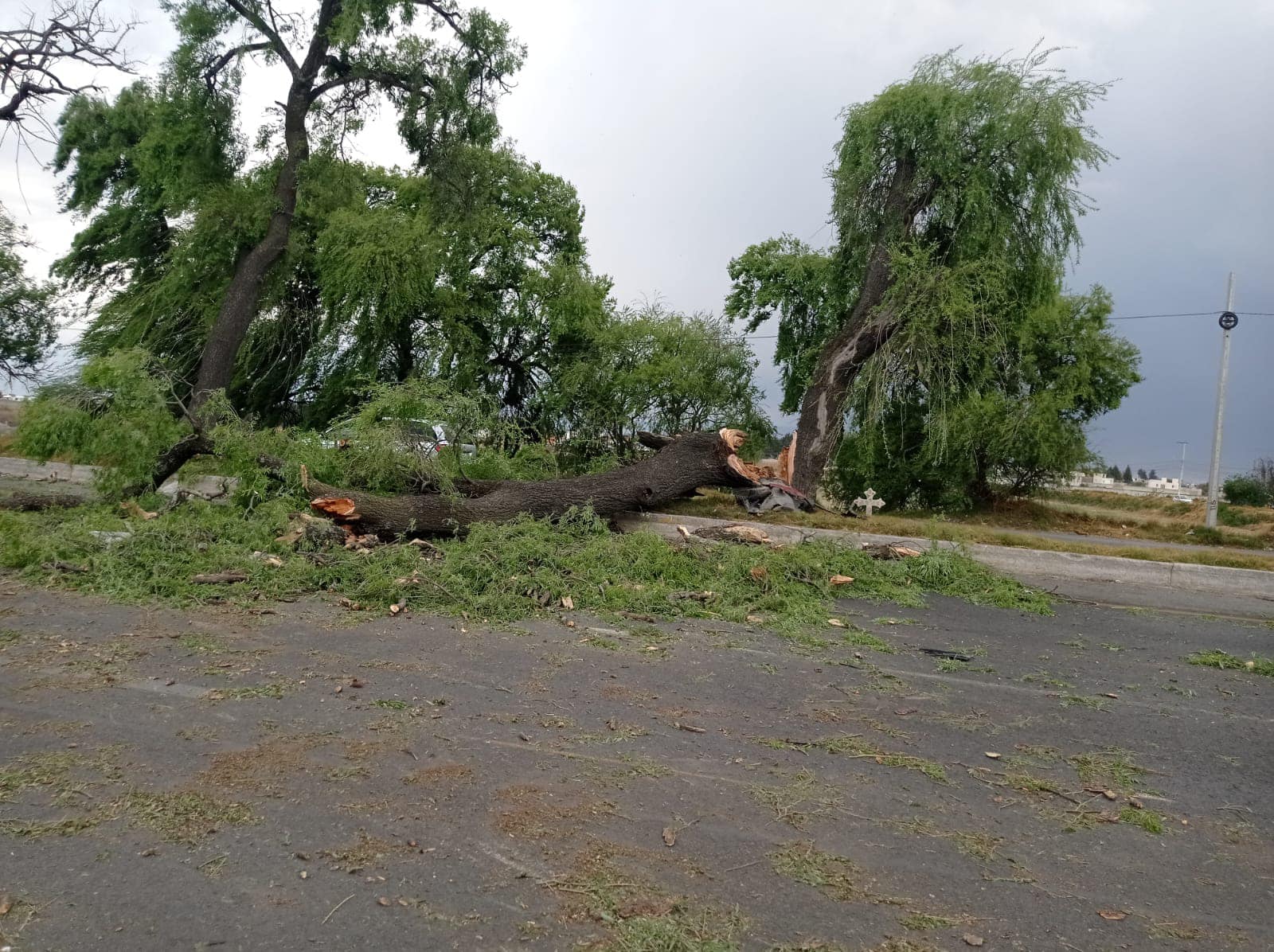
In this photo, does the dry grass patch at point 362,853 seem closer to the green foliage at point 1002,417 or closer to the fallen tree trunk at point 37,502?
the fallen tree trunk at point 37,502

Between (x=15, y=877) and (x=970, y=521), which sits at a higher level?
(x=970, y=521)

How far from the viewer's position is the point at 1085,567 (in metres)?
10.6

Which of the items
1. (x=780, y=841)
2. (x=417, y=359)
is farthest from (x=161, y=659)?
(x=417, y=359)

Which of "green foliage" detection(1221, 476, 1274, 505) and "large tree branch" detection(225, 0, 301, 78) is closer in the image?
"large tree branch" detection(225, 0, 301, 78)

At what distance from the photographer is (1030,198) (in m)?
15.3

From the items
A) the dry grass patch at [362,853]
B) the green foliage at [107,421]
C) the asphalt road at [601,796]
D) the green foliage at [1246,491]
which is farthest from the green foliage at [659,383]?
the green foliage at [1246,491]

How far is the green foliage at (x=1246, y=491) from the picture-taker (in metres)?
28.4

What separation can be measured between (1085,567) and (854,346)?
6.36m

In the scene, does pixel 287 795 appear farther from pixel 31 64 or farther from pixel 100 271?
pixel 100 271

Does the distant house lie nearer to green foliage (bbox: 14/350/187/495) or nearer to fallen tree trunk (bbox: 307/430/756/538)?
fallen tree trunk (bbox: 307/430/756/538)

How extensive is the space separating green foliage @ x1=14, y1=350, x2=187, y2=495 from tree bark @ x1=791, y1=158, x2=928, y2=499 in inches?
385

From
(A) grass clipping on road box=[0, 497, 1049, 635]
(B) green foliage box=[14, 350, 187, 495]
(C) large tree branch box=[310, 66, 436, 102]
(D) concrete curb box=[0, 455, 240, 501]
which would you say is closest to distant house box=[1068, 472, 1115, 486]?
(A) grass clipping on road box=[0, 497, 1049, 635]

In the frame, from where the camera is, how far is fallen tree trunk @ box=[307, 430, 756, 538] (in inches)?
414

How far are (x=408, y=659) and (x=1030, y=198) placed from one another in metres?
13.7
